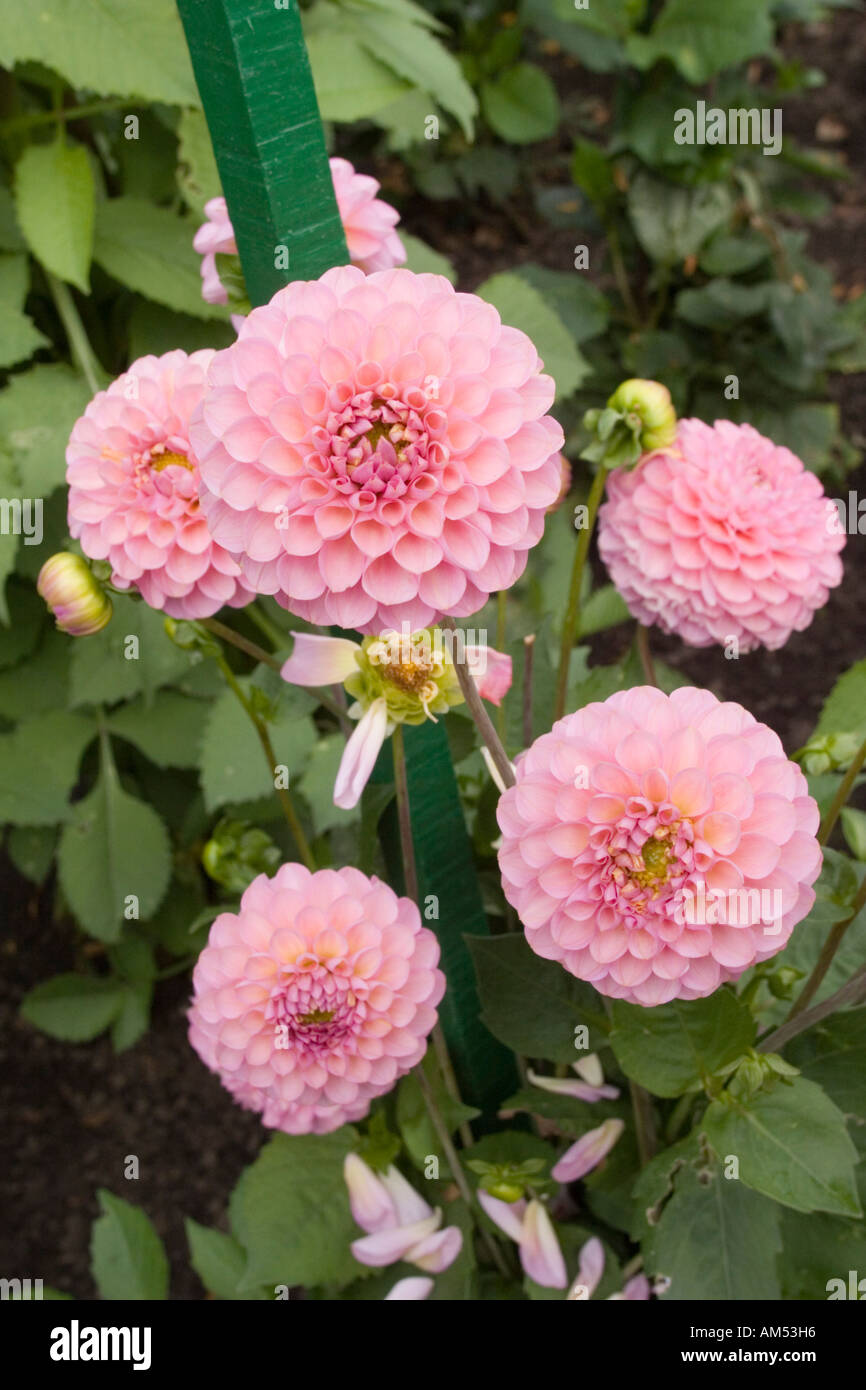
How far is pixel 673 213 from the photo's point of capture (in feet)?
5.55

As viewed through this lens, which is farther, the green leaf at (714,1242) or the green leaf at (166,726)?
the green leaf at (166,726)

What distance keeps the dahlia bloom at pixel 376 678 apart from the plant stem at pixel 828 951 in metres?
→ 0.20

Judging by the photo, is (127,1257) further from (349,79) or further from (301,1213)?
(349,79)

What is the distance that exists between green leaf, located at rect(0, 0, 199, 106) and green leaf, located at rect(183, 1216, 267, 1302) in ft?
2.68

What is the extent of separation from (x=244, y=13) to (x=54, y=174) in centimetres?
57

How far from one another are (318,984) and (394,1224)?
0.22 metres

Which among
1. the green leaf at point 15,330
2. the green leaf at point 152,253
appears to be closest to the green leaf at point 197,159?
the green leaf at point 152,253

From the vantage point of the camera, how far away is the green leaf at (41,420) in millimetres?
932

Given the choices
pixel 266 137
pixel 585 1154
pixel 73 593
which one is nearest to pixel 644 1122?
pixel 585 1154

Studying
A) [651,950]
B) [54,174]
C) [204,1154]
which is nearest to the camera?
[651,950]

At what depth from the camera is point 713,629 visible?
0.67m

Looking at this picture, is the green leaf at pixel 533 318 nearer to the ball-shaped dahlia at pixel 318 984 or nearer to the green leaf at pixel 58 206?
the green leaf at pixel 58 206
